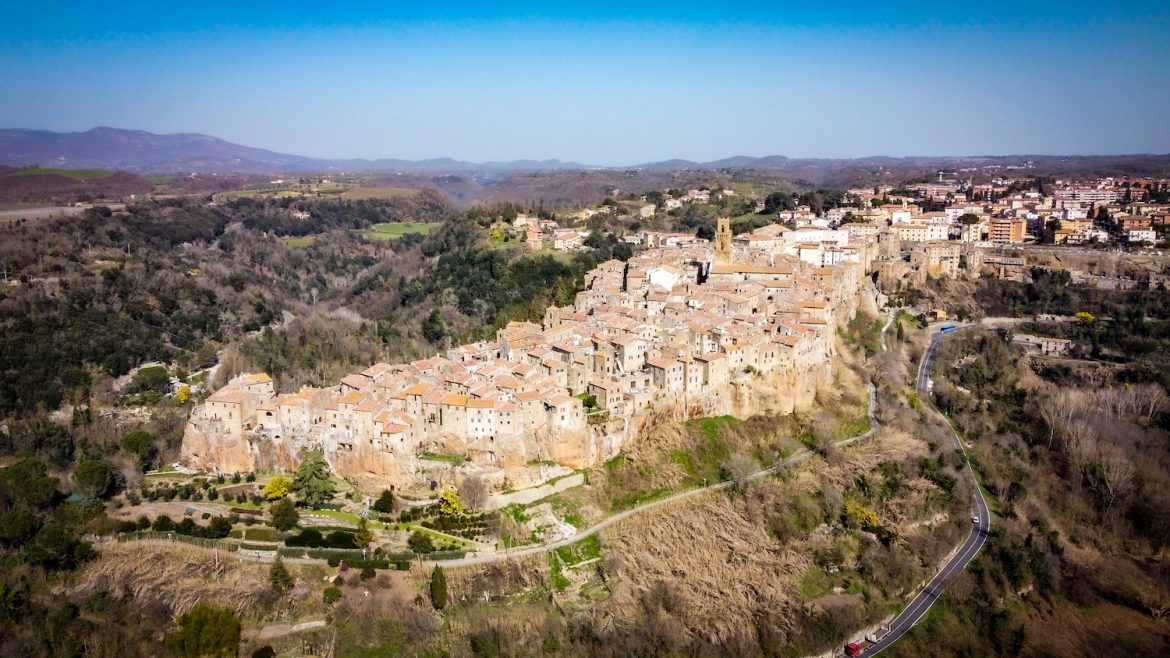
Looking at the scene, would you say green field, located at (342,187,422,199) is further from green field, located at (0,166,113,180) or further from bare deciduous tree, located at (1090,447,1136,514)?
bare deciduous tree, located at (1090,447,1136,514)

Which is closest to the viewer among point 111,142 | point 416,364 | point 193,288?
point 416,364

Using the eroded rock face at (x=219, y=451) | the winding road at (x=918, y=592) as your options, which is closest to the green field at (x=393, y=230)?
the eroded rock face at (x=219, y=451)

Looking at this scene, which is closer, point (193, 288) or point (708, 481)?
point (708, 481)

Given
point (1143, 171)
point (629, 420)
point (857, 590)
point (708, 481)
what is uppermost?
point (1143, 171)

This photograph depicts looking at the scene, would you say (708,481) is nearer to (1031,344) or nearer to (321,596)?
(321,596)

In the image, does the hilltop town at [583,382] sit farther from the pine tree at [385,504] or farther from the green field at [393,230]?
the green field at [393,230]

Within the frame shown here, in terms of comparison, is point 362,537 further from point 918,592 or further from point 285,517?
point 918,592

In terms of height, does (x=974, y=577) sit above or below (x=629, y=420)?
below

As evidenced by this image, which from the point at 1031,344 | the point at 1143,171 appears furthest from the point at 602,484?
the point at 1143,171
